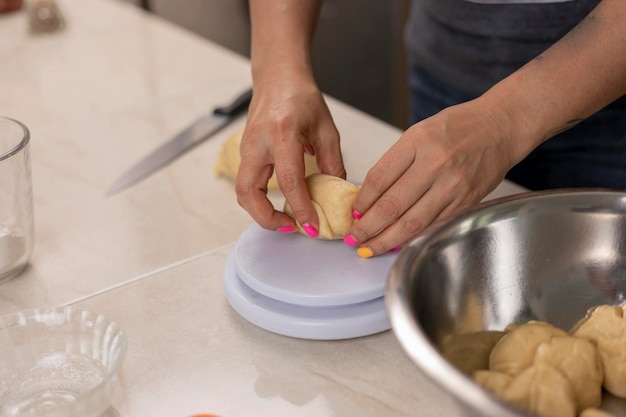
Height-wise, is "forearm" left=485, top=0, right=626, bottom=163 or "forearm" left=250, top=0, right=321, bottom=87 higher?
"forearm" left=485, top=0, right=626, bottom=163

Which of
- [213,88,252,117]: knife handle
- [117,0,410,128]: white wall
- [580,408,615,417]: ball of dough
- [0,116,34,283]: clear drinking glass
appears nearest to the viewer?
[580,408,615,417]: ball of dough

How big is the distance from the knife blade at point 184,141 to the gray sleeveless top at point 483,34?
35 cm

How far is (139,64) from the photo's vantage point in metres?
1.72

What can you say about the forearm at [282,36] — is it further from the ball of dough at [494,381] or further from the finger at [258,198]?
the ball of dough at [494,381]

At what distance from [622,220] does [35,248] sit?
2.48 feet

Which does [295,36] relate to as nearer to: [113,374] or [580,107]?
[580,107]

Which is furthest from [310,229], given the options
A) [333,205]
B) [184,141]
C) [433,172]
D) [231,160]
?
[184,141]

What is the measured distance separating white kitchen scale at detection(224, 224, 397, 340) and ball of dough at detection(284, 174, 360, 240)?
27 millimetres

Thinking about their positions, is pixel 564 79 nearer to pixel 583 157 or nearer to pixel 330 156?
pixel 330 156

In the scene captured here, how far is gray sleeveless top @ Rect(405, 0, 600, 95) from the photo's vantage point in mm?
1213

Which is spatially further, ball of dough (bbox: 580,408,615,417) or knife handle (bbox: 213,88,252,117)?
knife handle (bbox: 213,88,252,117)

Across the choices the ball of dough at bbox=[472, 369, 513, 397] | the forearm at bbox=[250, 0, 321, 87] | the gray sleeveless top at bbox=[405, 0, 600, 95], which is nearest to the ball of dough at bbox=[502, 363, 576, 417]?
the ball of dough at bbox=[472, 369, 513, 397]

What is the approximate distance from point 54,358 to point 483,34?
84 centimetres

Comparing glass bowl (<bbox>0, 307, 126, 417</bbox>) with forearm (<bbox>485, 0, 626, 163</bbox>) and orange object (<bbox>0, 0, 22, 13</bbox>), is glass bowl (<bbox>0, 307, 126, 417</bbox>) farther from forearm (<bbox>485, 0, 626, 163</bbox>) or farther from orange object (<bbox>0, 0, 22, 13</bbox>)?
orange object (<bbox>0, 0, 22, 13</bbox>)
